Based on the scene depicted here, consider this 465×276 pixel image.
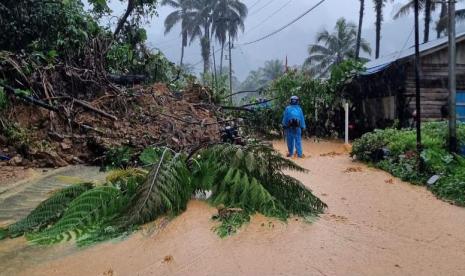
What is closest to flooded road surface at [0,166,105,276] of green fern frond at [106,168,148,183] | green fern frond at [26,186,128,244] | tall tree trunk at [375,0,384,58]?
green fern frond at [26,186,128,244]

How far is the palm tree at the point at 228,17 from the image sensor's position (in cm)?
4259

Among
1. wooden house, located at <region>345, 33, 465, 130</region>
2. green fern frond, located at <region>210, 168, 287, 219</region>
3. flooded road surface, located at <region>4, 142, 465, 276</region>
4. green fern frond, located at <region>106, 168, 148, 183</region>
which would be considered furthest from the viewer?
wooden house, located at <region>345, 33, 465, 130</region>

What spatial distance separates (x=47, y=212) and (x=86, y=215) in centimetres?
55

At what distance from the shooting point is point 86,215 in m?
4.73

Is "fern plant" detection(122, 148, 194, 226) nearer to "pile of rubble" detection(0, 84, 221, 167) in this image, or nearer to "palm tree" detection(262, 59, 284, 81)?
"pile of rubble" detection(0, 84, 221, 167)

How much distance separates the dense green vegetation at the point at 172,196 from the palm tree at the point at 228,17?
38.1 metres

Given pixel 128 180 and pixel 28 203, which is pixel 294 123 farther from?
pixel 28 203

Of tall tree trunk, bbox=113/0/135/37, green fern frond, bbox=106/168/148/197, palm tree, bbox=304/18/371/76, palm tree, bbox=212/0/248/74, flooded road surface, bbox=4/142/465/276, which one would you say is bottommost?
flooded road surface, bbox=4/142/465/276

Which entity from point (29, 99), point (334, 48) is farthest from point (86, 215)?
point (334, 48)

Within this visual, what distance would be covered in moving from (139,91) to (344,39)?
33718 millimetres

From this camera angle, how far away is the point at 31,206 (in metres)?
5.89

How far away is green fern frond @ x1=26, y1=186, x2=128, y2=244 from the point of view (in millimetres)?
4484

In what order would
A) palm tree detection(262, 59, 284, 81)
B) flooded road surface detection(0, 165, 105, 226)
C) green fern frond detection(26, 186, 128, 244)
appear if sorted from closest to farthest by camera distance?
green fern frond detection(26, 186, 128, 244)
flooded road surface detection(0, 165, 105, 226)
palm tree detection(262, 59, 284, 81)

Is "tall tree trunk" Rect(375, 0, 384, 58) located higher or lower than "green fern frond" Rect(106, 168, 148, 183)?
higher
